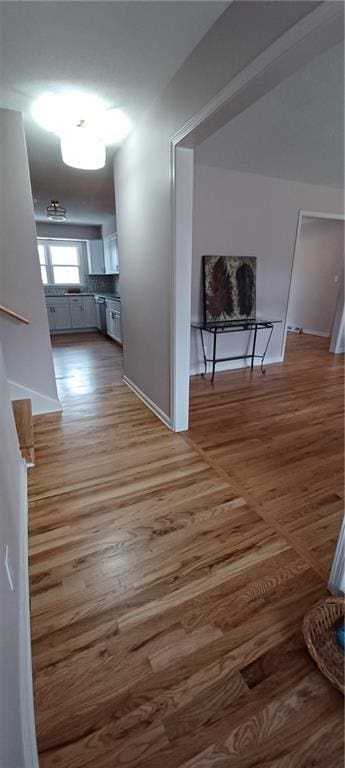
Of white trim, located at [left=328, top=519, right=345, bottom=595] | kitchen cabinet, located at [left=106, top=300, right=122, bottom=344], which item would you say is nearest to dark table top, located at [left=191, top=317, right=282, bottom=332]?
kitchen cabinet, located at [left=106, top=300, right=122, bottom=344]

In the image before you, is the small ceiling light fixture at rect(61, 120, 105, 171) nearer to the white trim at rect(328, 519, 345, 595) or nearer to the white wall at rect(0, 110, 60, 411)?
the white wall at rect(0, 110, 60, 411)

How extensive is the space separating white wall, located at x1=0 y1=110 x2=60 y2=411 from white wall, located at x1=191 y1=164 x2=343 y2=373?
1845 millimetres

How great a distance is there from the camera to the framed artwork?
382cm

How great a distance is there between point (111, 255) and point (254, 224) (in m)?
3.35

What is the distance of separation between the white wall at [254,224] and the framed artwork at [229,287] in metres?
0.09

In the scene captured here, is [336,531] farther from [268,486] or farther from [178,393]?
[178,393]

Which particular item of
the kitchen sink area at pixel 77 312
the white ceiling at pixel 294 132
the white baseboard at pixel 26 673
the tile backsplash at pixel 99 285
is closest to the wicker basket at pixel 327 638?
the white baseboard at pixel 26 673

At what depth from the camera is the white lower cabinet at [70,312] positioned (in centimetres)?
679

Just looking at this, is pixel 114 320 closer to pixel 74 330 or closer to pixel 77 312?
pixel 77 312

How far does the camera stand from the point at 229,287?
396 cm

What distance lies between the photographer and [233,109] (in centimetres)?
153

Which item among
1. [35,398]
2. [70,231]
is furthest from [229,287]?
[70,231]

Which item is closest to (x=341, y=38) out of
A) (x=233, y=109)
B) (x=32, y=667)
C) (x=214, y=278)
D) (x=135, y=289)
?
(x=233, y=109)

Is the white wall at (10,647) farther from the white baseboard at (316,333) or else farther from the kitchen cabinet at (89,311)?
the white baseboard at (316,333)
